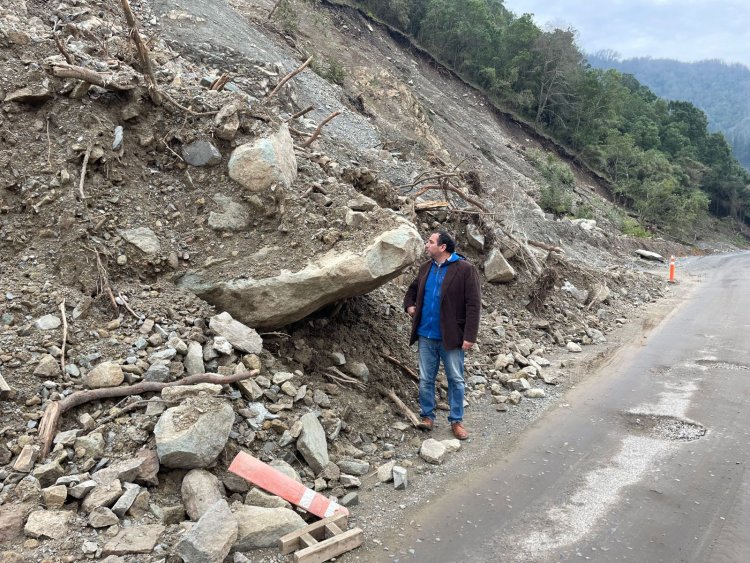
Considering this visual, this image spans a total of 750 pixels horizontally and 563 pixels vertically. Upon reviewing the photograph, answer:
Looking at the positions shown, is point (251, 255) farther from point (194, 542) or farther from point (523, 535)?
point (523, 535)

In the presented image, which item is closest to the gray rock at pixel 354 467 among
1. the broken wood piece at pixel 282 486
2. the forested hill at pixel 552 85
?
the broken wood piece at pixel 282 486

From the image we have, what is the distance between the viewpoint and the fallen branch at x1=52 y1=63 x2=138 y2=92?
5.10 m

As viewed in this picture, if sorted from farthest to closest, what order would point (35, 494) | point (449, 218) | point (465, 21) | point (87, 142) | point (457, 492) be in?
point (465, 21) < point (449, 218) < point (87, 142) < point (457, 492) < point (35, 494)

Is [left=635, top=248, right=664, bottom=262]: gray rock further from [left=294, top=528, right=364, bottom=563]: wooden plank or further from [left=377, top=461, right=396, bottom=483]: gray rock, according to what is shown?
[left=294, top=528, right=364, bottom=563]: wooden plank

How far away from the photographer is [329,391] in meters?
4.54

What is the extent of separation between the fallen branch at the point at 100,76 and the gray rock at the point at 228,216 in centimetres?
152

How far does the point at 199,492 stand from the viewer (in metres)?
3.11

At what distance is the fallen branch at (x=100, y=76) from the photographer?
5.10 meters

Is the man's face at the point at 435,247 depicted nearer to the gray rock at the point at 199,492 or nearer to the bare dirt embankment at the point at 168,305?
the bare dirt embankment at the point at 168,305

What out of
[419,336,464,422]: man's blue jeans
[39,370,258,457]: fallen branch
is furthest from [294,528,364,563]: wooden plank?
[419,336,464,422]: man's blue jeans

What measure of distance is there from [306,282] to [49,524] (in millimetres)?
2440

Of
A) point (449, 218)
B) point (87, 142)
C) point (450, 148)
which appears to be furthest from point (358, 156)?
point (450, 148)

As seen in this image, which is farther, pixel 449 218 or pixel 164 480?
pixel 449 218

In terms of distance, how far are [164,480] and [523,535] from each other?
2.21 m
